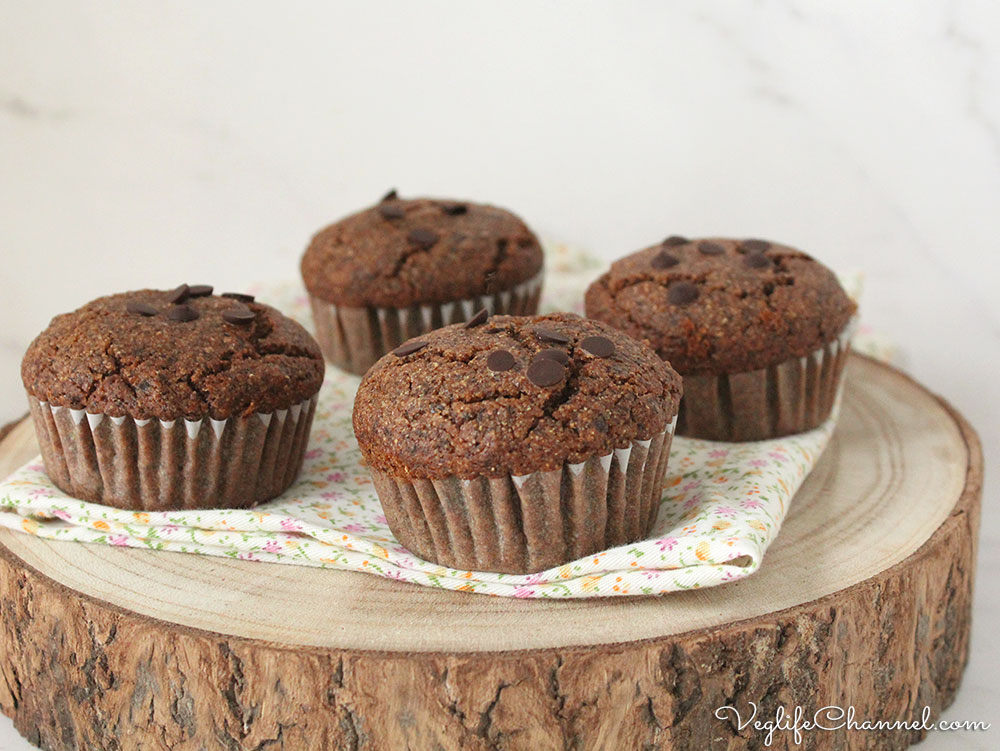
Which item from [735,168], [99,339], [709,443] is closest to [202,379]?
[99,339]

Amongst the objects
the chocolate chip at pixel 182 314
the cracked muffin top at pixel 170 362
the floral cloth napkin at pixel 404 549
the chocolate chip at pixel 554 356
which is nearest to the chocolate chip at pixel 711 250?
the floral cloth napkin at pixel 404 549

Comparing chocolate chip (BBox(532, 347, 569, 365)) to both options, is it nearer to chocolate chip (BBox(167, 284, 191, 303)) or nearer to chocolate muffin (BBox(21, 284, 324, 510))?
chocolate muffin (BBox(21, 284, 324, 510))

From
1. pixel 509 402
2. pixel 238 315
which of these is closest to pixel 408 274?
pixel 238 315

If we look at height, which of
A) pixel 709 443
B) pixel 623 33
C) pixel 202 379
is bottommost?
pixel 709 443

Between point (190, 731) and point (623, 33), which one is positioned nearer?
point (190, 731)

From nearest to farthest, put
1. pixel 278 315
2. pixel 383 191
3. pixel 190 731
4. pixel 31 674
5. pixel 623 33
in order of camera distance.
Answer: pixel 190 731
pixel 31 674
pixel 278 315
pixel 623 33
pixel 383 191

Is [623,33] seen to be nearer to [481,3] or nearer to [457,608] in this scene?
[481,3]
